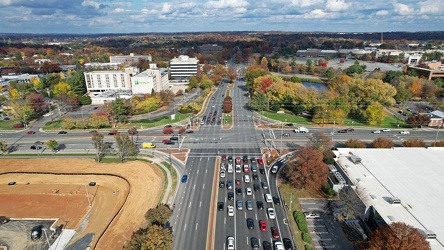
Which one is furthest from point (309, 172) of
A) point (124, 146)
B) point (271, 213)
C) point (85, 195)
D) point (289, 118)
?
point (289, 118)

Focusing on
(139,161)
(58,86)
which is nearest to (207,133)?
Result: (139,161)

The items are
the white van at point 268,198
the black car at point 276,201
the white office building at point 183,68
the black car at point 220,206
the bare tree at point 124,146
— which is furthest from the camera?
the white office building at point 183,68

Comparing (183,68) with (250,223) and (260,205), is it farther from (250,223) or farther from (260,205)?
(250,223)

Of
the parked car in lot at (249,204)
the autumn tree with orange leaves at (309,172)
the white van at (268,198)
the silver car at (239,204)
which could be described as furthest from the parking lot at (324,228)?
the silver car at (239,204)

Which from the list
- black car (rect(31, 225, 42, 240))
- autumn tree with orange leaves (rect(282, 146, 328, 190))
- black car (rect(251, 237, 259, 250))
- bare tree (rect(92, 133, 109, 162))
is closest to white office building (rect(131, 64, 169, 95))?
bare tree (rect(92, 133, 109, 162))

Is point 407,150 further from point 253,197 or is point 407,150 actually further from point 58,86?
point 58,86

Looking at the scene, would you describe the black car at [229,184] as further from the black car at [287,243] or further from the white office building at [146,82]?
the white office building at [146,82]

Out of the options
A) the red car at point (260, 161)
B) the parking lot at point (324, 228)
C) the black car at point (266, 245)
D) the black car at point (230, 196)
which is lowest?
the parking lot at point (324, 228)
